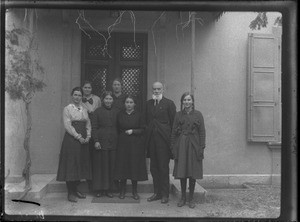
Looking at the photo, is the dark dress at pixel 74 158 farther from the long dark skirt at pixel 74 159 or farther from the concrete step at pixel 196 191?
the concrete step at pixel 196 191

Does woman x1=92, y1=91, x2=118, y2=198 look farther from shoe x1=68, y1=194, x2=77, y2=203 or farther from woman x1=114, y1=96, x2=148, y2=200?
shoe x1=68, y1=194, x2=77, y2=203

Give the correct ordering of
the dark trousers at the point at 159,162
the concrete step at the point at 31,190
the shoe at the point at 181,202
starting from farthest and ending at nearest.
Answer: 1. the dark trousers at the point at 159,162
2. the shoe at the point at 181,202
3. the concrete step at the point at 31,190

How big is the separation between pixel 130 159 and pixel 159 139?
50cm

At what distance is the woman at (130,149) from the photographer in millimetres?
4797

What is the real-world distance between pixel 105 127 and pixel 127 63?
1555 millimetres

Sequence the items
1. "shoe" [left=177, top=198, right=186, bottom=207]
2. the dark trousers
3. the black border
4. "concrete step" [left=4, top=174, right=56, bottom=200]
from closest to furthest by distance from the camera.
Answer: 1. the black border
2. "concrete step" [left=4, top=174, right=56, bottom=200]
3. "shoe" [left=177, top=198, right=186, bottom=207]
4. the dark trousers

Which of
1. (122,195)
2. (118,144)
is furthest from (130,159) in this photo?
(122,195)

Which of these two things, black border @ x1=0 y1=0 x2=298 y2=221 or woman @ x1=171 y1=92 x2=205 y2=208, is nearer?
black border @ x1=0 y1=0 x2=298 y2=221

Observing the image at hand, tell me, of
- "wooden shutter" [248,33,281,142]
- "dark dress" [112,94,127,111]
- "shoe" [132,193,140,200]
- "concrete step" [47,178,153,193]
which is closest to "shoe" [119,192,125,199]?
"shoe" [132,193,140,200]

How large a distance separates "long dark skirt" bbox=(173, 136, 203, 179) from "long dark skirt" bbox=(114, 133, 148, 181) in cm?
55

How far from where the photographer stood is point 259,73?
5.91 meters

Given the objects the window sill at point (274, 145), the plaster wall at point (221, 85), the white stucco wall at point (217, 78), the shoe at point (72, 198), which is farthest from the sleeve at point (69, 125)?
the window sill at point (274, 145)

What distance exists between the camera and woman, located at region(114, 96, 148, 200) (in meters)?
4.80

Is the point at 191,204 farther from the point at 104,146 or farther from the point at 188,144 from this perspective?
the point at 104,146
